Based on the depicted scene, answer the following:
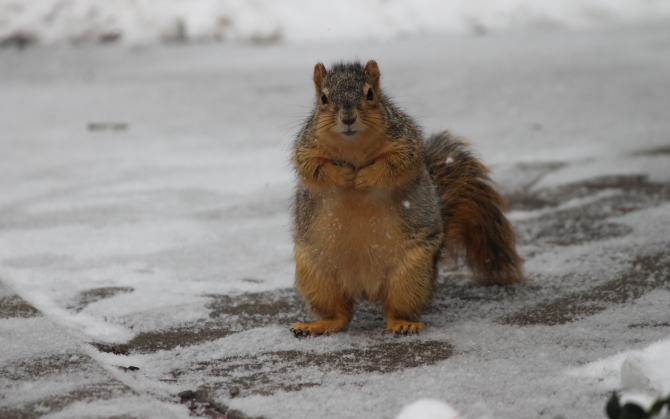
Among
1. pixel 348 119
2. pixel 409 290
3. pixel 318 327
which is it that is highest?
pixel 348 119

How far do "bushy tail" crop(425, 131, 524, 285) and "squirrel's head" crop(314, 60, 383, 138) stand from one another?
53 centimetres

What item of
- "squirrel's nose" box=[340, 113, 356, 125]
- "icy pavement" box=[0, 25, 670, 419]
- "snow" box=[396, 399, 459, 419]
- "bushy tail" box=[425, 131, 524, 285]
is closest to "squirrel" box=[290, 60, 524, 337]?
"squirrel's nose" box=[340, 113, 356, 125]

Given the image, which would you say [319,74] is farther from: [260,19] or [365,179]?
[260,19]

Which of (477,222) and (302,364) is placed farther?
(477,222)

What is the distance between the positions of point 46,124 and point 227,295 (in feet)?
11.0

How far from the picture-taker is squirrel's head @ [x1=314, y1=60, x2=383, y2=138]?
7.66 ft

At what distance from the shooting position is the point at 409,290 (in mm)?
2438

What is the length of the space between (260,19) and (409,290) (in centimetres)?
548

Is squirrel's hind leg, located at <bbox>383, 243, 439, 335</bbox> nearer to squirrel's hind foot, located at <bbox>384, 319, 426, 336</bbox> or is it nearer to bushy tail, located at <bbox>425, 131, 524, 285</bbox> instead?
squirrel's hind foot, located at <bbox>384, 319, 426, 336</bbox>

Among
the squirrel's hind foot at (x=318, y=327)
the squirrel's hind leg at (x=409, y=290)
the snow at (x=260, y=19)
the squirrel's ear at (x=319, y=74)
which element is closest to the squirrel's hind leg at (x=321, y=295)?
the squirrel's hind foot at (x=318, y=327)

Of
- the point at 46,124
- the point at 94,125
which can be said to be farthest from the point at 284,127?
the point at 46,124

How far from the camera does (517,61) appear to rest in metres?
6.72

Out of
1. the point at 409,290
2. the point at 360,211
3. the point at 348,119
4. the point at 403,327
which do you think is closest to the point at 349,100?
the point at 348,119

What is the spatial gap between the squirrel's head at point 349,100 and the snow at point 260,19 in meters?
4.62
